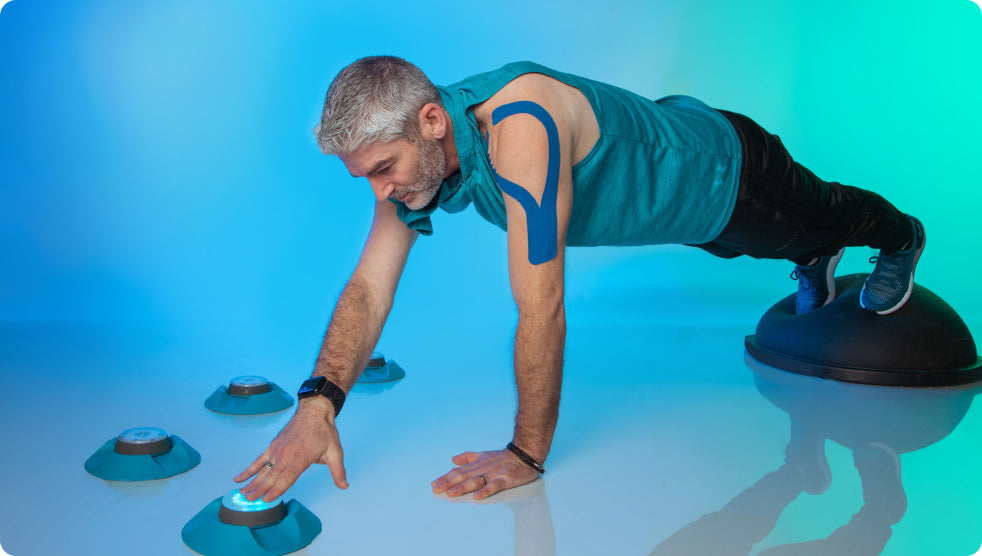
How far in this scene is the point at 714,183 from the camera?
2.35 m

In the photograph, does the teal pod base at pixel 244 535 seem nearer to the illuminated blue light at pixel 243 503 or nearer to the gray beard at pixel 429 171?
the illuminated blue light at pixel 243 503

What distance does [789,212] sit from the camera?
8.32 feet

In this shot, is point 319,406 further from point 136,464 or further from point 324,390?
point 136,464

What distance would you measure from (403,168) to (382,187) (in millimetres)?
88

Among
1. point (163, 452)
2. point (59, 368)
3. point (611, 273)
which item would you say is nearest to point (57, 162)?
point (59, 368)

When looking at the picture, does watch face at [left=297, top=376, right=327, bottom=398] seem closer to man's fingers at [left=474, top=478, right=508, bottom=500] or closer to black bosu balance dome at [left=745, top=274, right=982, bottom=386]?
man's fingers at [left=474, top=478, right=508, bottom=500]

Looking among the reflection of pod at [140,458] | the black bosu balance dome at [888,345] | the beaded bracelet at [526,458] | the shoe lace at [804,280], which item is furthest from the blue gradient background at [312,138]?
the beaded bracelet at [526,458]

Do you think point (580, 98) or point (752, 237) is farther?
point (752, 237)

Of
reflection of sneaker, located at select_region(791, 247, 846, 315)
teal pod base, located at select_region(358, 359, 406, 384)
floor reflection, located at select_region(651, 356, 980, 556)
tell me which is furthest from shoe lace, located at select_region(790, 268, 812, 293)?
teal pod base, located at select_region(358, 359, 406, 384)

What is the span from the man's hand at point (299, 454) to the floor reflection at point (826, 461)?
79 centimetres

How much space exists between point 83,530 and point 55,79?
351cm

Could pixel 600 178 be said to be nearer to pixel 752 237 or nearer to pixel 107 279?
pixel 752 237

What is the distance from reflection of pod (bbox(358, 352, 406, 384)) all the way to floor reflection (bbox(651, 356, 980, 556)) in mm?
1466

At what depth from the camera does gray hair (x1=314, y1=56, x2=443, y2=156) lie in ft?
5.93
